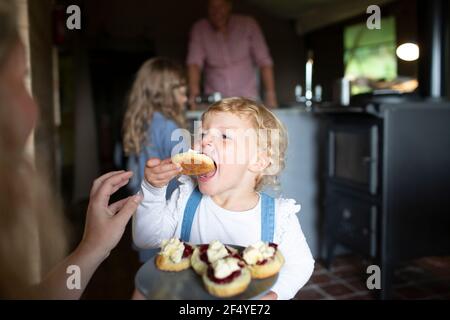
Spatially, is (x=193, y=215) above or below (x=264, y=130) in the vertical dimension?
below

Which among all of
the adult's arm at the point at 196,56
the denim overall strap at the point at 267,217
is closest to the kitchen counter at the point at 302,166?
the denim overall strap at the point at 267,217

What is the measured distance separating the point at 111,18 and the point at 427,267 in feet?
4.69

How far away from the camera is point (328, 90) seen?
4.67ft

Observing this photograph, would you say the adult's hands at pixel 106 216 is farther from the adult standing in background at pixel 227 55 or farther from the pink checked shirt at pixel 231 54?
the pink checked shirt at pixel 231 54

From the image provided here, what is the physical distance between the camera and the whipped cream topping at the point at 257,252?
0.54m

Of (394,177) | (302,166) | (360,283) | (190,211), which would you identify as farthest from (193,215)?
(394,177)

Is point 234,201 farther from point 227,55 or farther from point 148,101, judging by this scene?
point 227,55

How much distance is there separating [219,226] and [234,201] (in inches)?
1.5

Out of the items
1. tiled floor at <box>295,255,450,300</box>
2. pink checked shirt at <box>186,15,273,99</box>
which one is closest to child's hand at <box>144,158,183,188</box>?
tiled floor at <box>295,255,450,300</box>

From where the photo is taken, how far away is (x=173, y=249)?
0.55m

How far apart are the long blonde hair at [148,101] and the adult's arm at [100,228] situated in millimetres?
100

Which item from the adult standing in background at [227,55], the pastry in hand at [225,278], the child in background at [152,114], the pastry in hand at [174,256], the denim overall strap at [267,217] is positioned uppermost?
the adult standing in background at [227,55]

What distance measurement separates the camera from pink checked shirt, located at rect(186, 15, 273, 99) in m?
1.24
